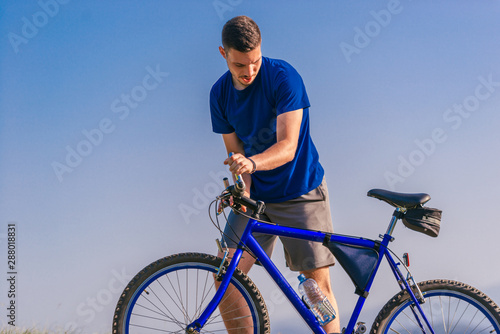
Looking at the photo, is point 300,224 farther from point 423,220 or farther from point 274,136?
point 423,220

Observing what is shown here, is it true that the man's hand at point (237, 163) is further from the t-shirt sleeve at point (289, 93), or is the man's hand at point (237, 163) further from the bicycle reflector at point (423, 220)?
the bicycle reflector at point (423, 220)

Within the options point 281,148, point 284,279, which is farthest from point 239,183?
point 284,279

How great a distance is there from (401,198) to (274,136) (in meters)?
0.85

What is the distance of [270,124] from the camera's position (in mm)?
3312

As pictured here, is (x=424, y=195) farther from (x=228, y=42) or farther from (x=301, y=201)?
(x=228, y=42)

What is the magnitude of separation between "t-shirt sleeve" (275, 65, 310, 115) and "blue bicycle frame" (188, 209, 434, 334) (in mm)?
722

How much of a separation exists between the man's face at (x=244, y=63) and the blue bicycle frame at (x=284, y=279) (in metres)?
0.87

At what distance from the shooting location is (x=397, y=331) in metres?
3.04

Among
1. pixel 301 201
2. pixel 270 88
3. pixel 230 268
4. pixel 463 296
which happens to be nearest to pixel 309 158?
pixel 301 201

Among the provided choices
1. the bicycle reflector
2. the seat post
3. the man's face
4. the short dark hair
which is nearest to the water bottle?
the seat post

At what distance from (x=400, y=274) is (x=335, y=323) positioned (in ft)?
1.51

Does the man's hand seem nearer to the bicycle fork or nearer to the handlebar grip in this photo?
→ the handlebar grip

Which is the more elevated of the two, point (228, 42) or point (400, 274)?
point (228, 42)

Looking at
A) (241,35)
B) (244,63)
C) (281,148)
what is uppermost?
(241,35)
